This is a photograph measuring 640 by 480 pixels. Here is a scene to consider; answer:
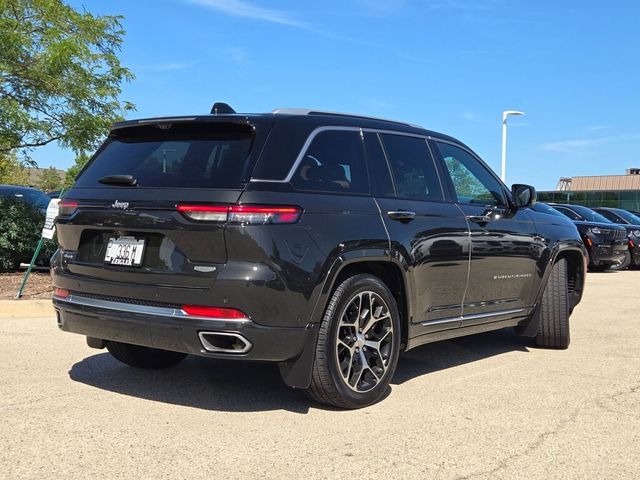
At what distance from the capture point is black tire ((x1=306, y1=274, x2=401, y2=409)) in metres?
4.11

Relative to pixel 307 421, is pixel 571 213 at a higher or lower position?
higher

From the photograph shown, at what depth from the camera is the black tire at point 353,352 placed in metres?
4.11

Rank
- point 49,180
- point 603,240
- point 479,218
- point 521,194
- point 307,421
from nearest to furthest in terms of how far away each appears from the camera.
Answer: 1. point 307,421
2. point 479,218
3. point 521,194
4. point 603,240
5. point 49,180

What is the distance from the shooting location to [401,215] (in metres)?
4.66

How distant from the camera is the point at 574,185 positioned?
66375 millimetres

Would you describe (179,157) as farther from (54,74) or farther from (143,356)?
(54,74)

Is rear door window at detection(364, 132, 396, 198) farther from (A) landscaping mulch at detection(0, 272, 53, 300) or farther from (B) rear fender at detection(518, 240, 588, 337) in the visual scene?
(A) landscaping mulch at detection(0, 272, 53, 300)

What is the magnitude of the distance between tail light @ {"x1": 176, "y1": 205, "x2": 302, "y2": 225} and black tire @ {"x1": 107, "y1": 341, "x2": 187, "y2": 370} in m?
1.79

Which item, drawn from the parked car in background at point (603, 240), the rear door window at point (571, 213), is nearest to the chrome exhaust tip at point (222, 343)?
the parked car in background at point (603, 240)

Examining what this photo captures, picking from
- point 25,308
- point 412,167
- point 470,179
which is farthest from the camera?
point 25,308

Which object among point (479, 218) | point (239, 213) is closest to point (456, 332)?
point (479, 218)

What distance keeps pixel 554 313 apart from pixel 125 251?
419 cm

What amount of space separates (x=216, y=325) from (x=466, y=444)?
1.57 m

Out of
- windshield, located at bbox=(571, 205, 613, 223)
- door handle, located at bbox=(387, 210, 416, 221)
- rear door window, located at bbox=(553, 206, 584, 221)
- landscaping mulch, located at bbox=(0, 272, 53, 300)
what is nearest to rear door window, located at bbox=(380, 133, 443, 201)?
door handle, located at bbox=(387, 210, 416, 221)
